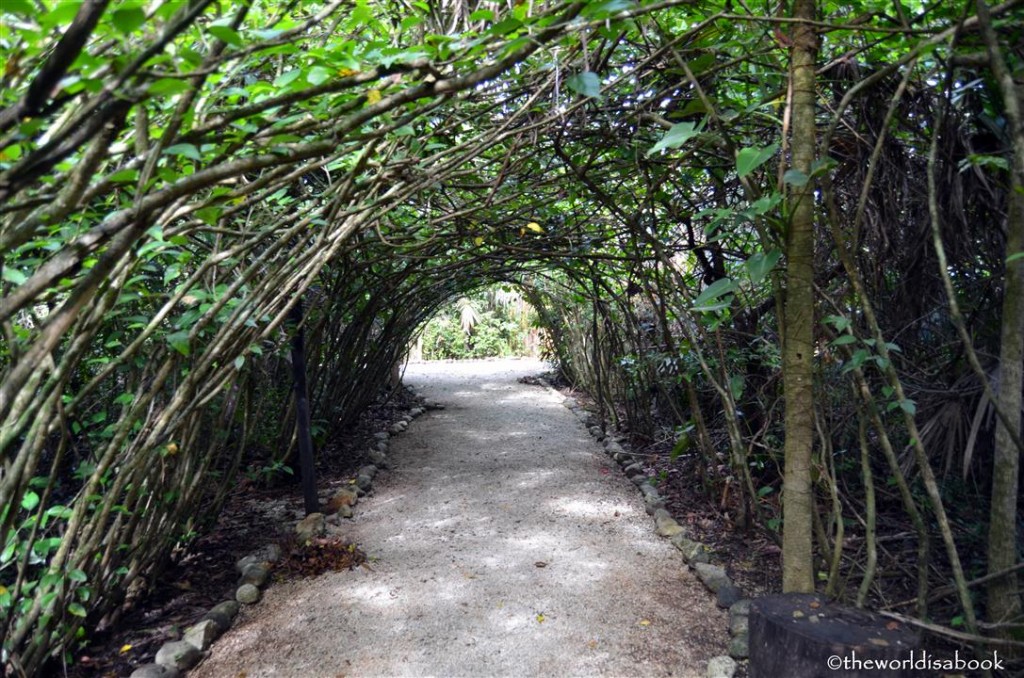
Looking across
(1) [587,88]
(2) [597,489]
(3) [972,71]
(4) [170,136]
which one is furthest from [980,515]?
(4) [170,136]

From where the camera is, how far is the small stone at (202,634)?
2.44 meters

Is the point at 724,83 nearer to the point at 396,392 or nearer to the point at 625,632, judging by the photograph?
the point at 625,632

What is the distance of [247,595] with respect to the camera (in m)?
2.88

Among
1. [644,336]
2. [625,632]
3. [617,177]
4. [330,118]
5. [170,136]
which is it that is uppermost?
[617,177]

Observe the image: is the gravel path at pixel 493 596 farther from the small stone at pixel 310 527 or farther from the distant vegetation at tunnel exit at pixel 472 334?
the distant vegetation at tunnel exit at pixel 472 334

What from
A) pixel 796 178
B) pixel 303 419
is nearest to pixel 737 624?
pixel 796 178

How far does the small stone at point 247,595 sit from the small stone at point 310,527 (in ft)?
1.67

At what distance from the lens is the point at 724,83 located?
2633 mm

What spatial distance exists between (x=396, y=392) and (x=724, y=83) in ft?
19.5

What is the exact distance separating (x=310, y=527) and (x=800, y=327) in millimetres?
2786

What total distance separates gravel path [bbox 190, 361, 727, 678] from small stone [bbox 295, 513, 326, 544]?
0.63 ft

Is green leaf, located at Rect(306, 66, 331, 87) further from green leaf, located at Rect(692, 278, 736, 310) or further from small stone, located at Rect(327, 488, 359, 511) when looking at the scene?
small stone, located at Rect(327, 488, 359, 511)

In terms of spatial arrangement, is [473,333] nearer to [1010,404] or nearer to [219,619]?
[219,619]

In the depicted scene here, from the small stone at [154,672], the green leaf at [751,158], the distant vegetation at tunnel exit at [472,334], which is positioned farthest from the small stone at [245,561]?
the distant vegetation at tunnel exit at [472,334]
